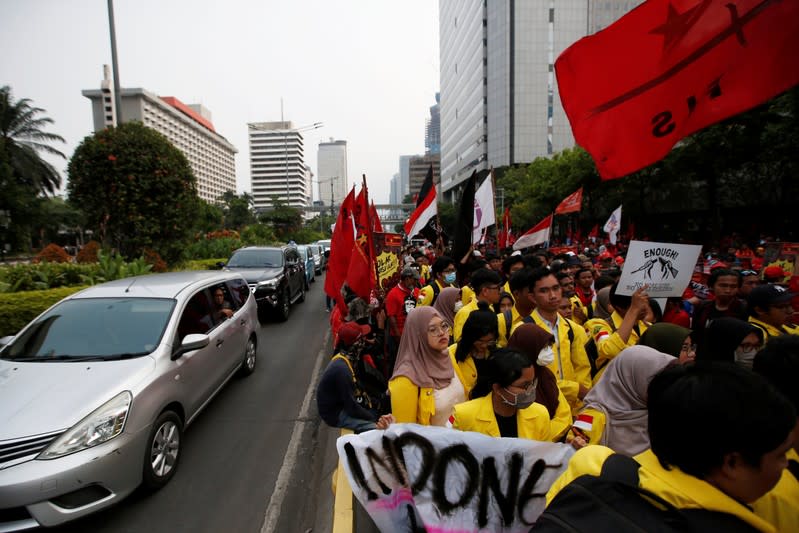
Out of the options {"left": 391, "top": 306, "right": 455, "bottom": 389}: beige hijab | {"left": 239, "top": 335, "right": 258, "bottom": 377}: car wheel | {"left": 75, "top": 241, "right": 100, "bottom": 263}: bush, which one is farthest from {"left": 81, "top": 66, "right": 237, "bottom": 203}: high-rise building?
{"left": 391, "top": 306, "right": 455, "bottom": 389}: beige hijab

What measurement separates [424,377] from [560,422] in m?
0.78

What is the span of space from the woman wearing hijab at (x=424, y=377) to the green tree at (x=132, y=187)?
9122 mm

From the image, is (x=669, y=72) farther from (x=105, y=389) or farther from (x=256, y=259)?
(x=256, y=259)

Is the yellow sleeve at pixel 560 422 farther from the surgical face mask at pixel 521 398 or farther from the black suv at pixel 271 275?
the black suv at pixel 271 275

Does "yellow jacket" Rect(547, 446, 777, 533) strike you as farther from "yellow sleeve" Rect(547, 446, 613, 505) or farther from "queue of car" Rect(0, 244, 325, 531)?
"queue of car" Rect(0, 244, 325, 531)

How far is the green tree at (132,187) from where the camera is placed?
9.03m

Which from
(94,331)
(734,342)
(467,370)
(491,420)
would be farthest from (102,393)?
(734,342)

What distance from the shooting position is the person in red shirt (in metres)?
4.70

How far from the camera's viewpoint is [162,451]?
3414 millimetres

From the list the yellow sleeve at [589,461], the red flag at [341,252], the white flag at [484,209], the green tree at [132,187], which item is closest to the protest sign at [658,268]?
the yellow sleeve at [589,461]

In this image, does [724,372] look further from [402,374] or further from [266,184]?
[266,184]

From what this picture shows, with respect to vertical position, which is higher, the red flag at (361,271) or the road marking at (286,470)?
the red flag at (361,271)

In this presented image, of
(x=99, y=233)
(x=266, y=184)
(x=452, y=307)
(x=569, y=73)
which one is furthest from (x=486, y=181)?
(x=266, y=184)

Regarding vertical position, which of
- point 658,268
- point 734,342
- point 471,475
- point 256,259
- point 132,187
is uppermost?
point 132,187
